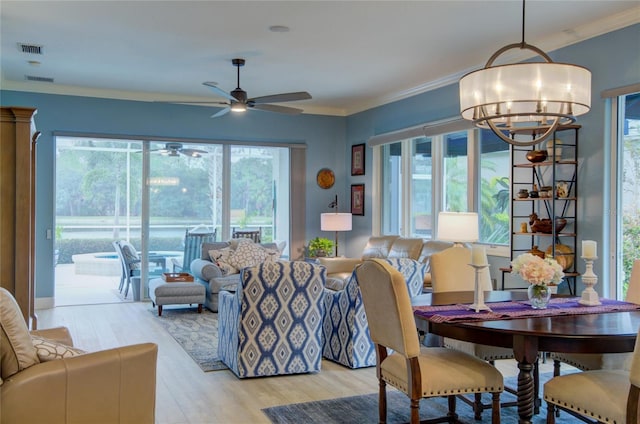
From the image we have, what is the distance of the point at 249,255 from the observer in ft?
24.8

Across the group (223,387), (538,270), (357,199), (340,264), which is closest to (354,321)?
(223,387)

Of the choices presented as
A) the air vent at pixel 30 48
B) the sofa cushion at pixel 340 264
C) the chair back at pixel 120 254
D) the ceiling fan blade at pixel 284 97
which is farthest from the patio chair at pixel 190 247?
the air vent at pixel 30 48

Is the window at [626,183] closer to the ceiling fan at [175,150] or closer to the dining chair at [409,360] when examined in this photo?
the dining chair at [409,360]

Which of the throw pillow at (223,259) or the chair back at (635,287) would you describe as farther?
the throw pillow at (223,259)

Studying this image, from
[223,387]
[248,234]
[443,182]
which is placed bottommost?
[223,387]

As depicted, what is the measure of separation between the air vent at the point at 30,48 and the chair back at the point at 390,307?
164 inches

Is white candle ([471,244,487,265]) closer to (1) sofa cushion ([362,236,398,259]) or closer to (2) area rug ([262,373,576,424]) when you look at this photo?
(2) area rug ([262,373,576,424])

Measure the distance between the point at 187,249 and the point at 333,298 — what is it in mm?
3990

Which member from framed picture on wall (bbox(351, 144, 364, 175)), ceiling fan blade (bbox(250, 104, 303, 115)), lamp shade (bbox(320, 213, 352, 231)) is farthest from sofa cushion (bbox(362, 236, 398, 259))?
ceiling fan blade (bbox(250, 104, 303, 115))

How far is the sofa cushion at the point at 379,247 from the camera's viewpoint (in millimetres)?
7044

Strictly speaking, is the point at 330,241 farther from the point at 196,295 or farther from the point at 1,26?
the point at 1,26

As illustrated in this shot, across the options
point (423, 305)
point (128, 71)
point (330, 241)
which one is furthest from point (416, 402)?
point (330, 241)

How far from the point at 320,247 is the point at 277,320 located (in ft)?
13.9

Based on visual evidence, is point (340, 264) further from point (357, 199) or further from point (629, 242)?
point (629, 242)
